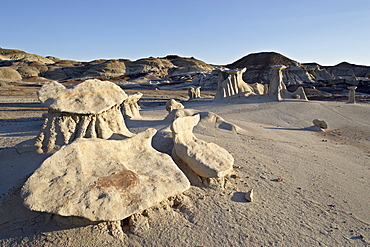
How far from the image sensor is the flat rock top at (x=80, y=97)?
5.25 meters

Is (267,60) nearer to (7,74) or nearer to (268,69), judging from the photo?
(268,69)

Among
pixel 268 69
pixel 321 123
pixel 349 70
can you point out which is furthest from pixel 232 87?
pixel 349 70

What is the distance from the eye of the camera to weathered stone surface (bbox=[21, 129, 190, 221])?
2855 mm

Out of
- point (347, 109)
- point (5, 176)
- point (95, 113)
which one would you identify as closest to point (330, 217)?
point (95, 113)

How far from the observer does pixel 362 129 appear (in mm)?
11719

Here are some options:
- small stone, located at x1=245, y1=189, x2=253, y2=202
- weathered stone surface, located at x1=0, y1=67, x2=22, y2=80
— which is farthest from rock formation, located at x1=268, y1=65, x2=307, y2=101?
weathered stone surface, located at x1=0, y1=67, x2=22, y2=80

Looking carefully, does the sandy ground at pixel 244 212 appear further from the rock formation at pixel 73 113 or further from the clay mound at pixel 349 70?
the clay mound at pixel 349 70

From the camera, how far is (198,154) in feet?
14.8

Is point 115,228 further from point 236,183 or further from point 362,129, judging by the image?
point 362,129

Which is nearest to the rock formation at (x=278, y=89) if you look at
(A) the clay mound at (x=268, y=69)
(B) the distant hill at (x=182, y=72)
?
(B) the distant hill at (x=182, y=72)

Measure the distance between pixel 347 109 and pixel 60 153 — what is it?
17.0 m

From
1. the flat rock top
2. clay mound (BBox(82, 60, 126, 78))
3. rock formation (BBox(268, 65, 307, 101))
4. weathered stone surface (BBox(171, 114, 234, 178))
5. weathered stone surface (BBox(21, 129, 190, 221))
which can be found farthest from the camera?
clay mound (BBox(82, 60, 126, 78))

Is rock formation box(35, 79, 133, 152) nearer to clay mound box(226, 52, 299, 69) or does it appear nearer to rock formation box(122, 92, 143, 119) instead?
rock formation box(122, 92, 143, 119)

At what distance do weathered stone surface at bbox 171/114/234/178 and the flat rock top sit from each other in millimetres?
1663
